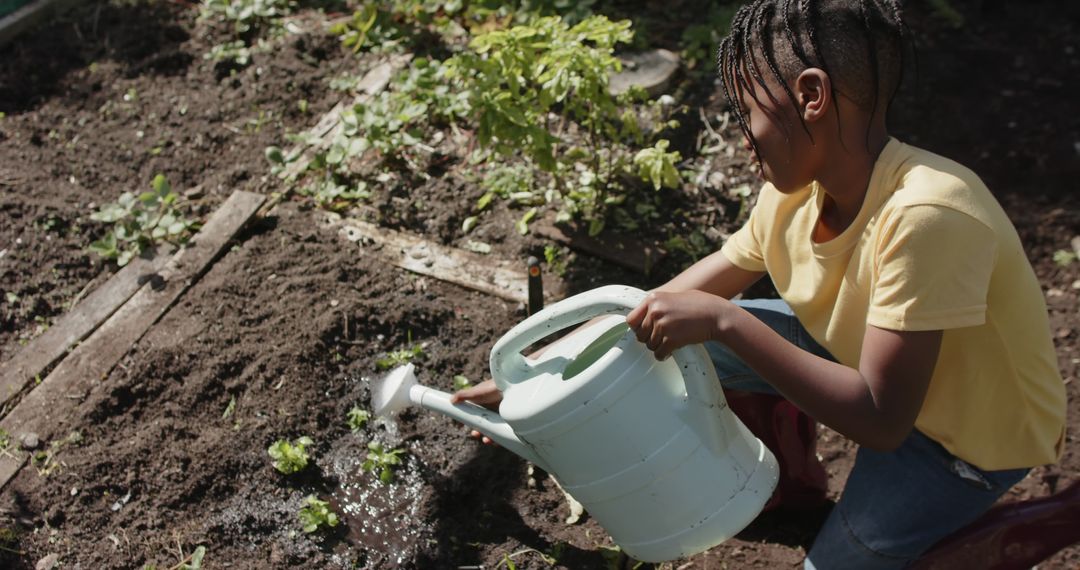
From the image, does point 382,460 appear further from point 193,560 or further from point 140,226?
point 140,226

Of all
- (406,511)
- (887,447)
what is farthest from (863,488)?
(406,511)

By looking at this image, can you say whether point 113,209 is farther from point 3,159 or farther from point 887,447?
point 887,447

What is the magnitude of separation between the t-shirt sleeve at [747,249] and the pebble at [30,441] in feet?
5.93

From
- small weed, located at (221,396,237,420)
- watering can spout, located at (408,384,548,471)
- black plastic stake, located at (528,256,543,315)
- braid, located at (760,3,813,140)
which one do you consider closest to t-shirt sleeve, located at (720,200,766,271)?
braid, located at (760,3,813,140)

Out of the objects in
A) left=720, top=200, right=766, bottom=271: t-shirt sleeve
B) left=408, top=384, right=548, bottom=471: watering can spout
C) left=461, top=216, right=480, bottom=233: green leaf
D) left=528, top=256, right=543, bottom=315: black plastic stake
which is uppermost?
left=720, top=200, right=766, bottom=271: t-shirt sleeve

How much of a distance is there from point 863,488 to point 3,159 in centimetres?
315

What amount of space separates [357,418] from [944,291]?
1.52m

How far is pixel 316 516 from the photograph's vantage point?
88.4 inches

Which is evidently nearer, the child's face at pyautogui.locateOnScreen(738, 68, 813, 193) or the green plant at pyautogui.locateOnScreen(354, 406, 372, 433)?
the child's face at pyautogui.locateOnScreen(738, 68, 813, 193)

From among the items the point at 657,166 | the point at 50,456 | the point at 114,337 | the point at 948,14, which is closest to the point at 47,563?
the point at 50,456

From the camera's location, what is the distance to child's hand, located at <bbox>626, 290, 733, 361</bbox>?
151 centimetres

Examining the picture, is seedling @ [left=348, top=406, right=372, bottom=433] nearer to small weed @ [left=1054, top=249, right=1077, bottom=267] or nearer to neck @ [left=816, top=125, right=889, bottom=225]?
neck @ [left=816, top=125, right=889, bottom=225]

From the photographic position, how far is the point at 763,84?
1.59 m

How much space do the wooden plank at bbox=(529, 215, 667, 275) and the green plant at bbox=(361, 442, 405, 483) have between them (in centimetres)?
91
